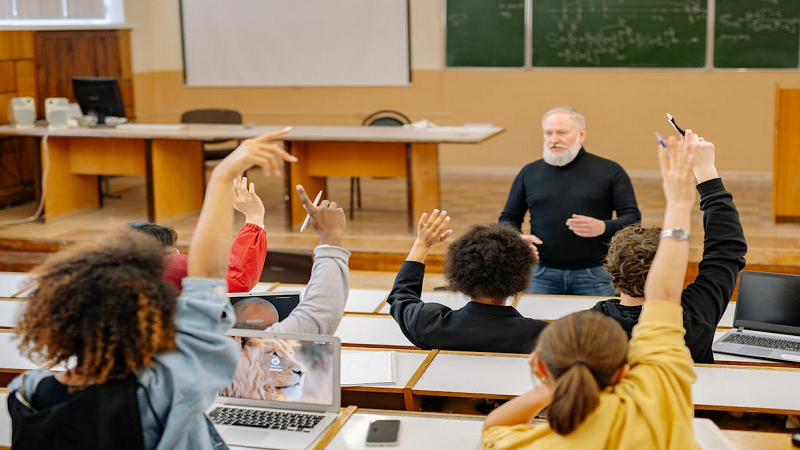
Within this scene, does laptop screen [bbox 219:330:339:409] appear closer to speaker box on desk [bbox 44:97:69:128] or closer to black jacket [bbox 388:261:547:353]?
black jacket [bbox 388:261:547:353]

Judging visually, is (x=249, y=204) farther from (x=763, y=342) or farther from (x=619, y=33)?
(x=619, y=33)

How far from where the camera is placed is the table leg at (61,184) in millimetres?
6707

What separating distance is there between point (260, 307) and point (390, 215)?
4.28m

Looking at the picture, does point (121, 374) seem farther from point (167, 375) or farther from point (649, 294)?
point (649, 294)

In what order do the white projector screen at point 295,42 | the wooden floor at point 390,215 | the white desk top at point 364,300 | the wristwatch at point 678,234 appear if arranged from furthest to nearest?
the white projector screen at point 295,42 → the wooden floor at point 390,215 → the white desk top at point 364,300 → the wristwatch at point 678,234

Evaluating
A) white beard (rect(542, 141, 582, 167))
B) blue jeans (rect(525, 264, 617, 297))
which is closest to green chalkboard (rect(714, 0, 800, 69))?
white beard (rect(542, 141, 582, 167))

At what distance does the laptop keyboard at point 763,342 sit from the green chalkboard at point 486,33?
5.62 m

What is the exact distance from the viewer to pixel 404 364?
261 centimetres

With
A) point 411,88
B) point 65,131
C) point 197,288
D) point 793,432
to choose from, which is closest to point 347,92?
point 411,88

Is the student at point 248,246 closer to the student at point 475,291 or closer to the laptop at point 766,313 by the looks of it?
the student at point 475,291

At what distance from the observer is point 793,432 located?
2.31 metres

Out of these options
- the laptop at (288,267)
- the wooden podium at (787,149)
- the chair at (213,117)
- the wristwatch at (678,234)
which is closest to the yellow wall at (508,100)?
the chair at (213,117)

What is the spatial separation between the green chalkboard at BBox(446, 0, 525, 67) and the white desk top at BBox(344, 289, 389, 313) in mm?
5041

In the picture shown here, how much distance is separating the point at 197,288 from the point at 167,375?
6.2 inches
